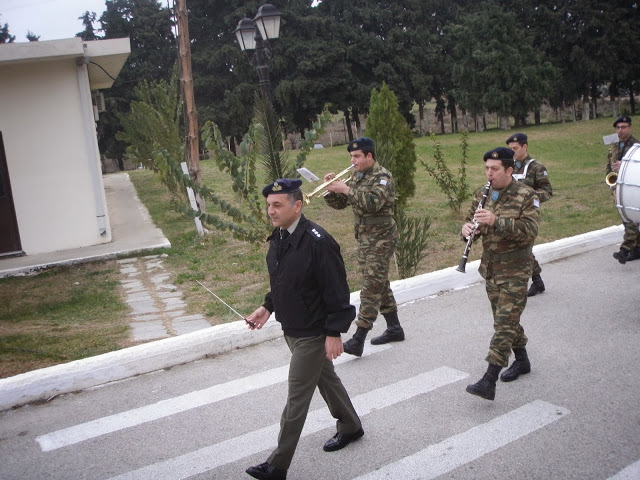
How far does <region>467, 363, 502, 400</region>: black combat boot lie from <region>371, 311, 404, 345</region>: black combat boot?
1570mm

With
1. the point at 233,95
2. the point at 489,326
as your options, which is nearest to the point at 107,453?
the point at 489,326

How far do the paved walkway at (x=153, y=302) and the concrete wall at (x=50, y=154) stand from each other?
165 centimetres

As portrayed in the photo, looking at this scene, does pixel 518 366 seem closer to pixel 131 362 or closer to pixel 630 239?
pixel 131 362

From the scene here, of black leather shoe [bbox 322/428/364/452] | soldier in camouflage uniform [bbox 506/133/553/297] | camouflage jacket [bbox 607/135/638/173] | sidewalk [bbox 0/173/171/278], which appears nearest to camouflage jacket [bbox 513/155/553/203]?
soldier in camouflage uniform [bbox 506/133/553/297]

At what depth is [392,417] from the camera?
484 centimetres

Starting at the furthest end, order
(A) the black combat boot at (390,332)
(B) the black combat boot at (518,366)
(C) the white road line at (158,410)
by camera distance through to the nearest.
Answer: (A) the black combat boot at (390,332) < (B) the black combat boot at (518,366) < (C) the white road line at (158,410)

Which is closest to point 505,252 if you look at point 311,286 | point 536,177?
point 311,286

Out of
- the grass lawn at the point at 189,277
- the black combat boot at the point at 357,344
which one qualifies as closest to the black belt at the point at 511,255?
the black combat boot at the point at 357,344

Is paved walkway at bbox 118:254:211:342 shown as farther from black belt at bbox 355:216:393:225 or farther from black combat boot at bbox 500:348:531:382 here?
black combat boot at bbox 500:348:531:382

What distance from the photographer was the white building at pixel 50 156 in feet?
36.8

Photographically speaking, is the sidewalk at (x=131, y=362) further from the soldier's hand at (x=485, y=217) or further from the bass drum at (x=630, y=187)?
the soldier's hand at (x=485, y=217)

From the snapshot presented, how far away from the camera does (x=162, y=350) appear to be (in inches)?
241

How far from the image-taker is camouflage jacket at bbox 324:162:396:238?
5969 mm

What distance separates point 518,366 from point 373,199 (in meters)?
1.86
